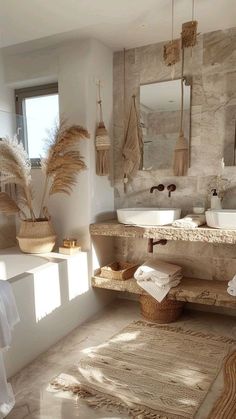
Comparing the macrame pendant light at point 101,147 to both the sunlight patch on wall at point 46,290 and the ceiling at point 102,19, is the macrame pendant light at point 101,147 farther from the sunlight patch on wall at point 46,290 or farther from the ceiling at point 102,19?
the sunlight patch on wall at point 46,290

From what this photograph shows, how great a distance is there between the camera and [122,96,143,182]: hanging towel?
299 cm

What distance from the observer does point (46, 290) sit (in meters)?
2.31

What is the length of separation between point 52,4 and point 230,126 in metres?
1.69

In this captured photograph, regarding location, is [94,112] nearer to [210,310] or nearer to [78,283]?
[78,283]

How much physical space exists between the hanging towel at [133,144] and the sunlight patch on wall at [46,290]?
1245 millimetres

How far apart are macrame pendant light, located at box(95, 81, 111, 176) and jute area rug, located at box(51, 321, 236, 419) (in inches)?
56.9

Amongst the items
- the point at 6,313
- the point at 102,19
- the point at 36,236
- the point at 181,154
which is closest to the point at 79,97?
the point at 102,19

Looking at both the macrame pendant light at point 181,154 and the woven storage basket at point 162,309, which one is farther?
the macrame pendant light at point 181,154

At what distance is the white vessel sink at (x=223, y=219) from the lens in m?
2.25

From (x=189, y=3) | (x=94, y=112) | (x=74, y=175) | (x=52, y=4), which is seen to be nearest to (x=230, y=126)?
(x=189, y=3)

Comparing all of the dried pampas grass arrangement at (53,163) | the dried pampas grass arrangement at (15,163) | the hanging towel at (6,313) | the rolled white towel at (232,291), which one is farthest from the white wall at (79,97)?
the rolled white towel at (232,291)

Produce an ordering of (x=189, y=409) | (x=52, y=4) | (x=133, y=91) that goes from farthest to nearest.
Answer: (x=133, y=91) < (x=52, y=4) < (x=189, y=409)

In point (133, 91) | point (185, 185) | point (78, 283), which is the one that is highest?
point (133, 91)

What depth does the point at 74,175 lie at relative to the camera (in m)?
2.83
